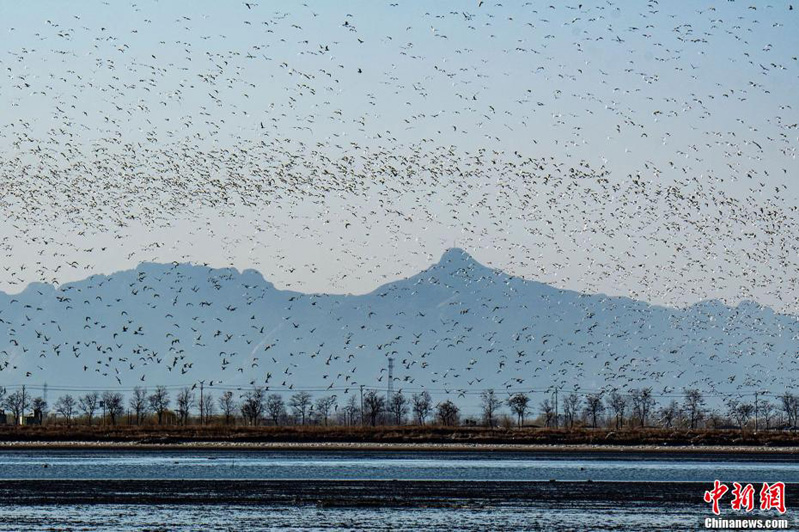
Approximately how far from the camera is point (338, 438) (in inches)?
5167

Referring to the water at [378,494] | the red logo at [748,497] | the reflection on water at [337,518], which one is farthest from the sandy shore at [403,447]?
the reflection on water at [337,518]

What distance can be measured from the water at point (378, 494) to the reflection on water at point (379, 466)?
0.08 metres

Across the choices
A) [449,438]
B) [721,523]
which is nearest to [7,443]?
[449,438]

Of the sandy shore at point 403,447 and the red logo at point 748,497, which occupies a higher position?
the sandy shore at point 403,447

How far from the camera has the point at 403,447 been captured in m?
117

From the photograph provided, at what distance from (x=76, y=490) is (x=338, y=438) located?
6857cm

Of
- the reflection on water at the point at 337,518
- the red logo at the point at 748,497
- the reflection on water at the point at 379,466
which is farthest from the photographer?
the reflection on water at the point at 379,466

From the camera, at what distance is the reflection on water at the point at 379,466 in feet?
246

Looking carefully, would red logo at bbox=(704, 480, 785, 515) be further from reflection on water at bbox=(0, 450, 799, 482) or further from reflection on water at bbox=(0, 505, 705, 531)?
reflection on water at bbox=(0, 450, 799, 482)

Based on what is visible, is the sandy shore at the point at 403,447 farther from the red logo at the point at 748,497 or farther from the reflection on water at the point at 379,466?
the red logo at the point at 748,497

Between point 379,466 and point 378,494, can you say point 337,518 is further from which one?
point 379,466

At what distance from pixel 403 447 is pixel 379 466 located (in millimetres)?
32347

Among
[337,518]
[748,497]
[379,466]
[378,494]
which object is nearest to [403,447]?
[379,466]

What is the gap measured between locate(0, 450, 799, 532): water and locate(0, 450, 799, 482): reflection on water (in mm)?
83
